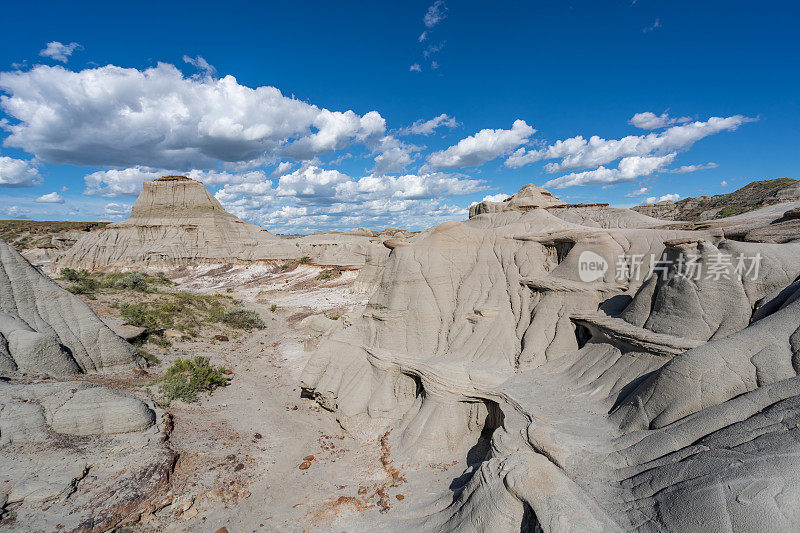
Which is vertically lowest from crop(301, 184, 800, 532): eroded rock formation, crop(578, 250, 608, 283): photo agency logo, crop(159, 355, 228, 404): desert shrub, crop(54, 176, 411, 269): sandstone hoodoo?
crop(159, 355, 228, 404): desert shrub

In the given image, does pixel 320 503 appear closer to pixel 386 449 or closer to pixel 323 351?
pixel 386 449

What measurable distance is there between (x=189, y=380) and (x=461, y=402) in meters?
11.1

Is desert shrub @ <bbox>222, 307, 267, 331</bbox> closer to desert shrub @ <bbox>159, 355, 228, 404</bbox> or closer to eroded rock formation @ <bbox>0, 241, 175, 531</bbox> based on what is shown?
desert shrub @ <bbox>159, 355, 228, 404</bbox>

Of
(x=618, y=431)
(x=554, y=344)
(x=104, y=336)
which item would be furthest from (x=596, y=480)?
(x=104, y=336)

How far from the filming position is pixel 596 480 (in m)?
5.85

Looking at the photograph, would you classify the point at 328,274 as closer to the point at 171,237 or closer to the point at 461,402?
the point at 171,237

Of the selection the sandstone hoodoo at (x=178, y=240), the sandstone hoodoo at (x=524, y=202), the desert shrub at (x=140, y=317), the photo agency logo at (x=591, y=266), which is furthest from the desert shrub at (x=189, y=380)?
the sandstone hoodoo at (x=524, y=202)

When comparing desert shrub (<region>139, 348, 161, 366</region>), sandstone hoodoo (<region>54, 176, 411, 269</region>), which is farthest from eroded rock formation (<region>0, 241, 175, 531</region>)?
sandstone hoodoo (<region>54, 176, 411, 269</region>)

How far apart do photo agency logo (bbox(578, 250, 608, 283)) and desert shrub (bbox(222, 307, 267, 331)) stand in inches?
818

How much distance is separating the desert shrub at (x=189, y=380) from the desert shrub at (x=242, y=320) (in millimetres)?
8241

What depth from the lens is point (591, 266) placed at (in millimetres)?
13625

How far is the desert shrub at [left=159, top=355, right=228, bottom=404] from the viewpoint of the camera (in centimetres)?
1292

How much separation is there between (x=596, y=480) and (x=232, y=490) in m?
8.40

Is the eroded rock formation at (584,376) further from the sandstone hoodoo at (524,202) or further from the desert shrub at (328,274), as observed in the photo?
the desert shrub at (328,274)
